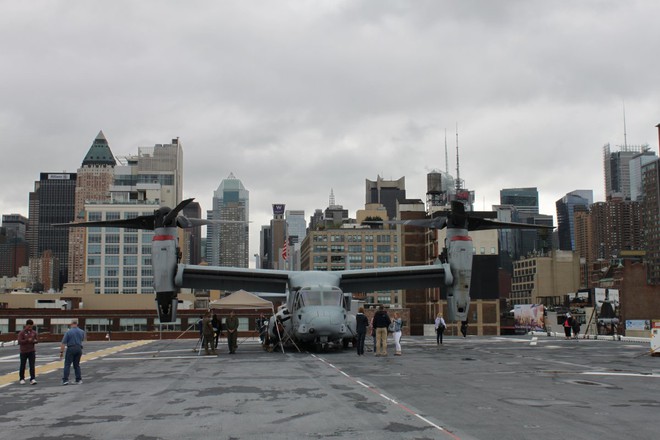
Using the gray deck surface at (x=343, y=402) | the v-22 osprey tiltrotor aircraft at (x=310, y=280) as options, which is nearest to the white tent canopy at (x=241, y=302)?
the v-22 osprey tiltrotor aircraft at (x=310, y=280)

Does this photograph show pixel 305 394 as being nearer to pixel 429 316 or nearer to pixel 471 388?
pixel 471 388

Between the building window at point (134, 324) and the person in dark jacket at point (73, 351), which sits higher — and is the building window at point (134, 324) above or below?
below

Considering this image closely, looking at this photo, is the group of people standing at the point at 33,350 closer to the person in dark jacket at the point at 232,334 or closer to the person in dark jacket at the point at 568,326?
the person in dark jacket at the point at 232,334

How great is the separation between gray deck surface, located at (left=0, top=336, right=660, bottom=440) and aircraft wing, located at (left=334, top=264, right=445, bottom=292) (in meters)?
13.0

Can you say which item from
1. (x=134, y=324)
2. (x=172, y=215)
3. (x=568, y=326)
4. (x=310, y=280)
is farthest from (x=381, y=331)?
(x=134, y=324)

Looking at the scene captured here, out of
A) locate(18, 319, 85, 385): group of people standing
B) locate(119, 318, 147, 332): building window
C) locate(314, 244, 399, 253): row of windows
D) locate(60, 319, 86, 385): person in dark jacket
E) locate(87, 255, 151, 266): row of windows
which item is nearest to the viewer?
locate(60, 319, 86, 385): person in dark jacket

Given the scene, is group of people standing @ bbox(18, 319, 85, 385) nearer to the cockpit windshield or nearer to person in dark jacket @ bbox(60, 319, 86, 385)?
person in dark jacket @ bbox(60, 319, 86, 385)

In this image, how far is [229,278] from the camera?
3584cm

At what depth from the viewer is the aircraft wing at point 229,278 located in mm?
33316

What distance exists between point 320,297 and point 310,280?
184 cm

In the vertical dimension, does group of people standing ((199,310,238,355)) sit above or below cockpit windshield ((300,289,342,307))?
below

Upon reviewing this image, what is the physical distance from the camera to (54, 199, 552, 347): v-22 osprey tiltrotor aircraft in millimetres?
29217

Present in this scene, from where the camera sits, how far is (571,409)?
11938 mm

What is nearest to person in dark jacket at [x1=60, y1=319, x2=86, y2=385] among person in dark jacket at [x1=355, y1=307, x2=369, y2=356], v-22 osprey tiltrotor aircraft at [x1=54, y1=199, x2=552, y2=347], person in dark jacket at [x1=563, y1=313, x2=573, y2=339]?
v-22 osprey tiltrotor aircraft at [x1=54, y1=199, x2=552, y2=347]
